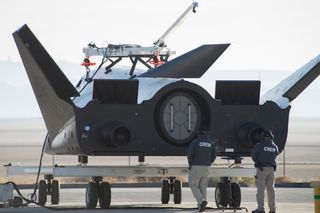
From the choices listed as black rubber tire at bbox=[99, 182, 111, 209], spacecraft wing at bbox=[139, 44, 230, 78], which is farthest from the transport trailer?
spacecraft wing at bbox=[139, 44, 230, 78]

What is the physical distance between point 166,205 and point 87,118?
4.40 metres

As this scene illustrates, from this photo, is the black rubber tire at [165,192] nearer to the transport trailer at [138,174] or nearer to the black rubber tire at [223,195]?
the transport trailer at [138,174]

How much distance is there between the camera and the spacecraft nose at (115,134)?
29.6m

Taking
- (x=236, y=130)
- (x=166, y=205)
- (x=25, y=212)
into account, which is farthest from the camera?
(x=166, y=205)

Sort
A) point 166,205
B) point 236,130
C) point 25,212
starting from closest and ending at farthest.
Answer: point 25,212, point 236,130, point 166,205

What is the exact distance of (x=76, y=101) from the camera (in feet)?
106

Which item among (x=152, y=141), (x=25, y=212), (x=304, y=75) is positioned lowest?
(x=25, y=212)

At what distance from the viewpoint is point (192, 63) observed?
30.3m

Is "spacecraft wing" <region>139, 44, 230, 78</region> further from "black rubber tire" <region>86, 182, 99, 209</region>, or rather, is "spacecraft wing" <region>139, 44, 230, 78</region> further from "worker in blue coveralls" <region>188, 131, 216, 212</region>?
"black rubber tire" <region>86, 182, 99, 209</region>

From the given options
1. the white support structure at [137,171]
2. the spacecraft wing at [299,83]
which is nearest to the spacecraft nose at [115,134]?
the white support structure at [137,171]

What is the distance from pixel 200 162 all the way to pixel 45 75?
4344 mm

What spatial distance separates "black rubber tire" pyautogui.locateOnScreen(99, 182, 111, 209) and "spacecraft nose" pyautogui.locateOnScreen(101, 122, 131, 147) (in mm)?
1360

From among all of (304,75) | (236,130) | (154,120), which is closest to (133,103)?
(154,120)

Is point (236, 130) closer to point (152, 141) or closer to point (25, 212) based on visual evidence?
point (152, 141)
